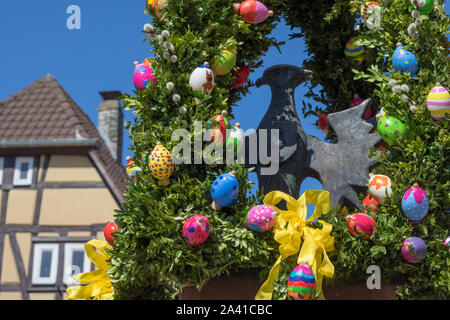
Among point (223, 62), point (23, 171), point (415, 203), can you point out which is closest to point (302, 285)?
point (415, 203)

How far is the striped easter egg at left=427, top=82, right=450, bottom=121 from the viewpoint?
7.96ft

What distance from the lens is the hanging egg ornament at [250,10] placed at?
9.09 feet

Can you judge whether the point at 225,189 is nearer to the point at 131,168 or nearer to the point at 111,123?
the point at 131,168

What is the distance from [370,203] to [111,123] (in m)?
8.52

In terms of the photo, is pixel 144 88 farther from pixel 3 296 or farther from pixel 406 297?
pixel 3 296

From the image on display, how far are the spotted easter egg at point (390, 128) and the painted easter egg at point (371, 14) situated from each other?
0.51 m

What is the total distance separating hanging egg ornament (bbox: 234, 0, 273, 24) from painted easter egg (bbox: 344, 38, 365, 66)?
0.65 metres

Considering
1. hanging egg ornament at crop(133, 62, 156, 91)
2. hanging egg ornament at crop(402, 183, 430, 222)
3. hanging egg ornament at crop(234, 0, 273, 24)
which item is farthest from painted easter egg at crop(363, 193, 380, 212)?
hanging egg ornament at crop(133, 62, 156, 91)

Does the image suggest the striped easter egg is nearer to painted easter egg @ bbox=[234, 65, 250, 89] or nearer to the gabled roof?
painted easter egg @ bbox=[234, 65, 250, 89]

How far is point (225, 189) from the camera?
2.35 metres
